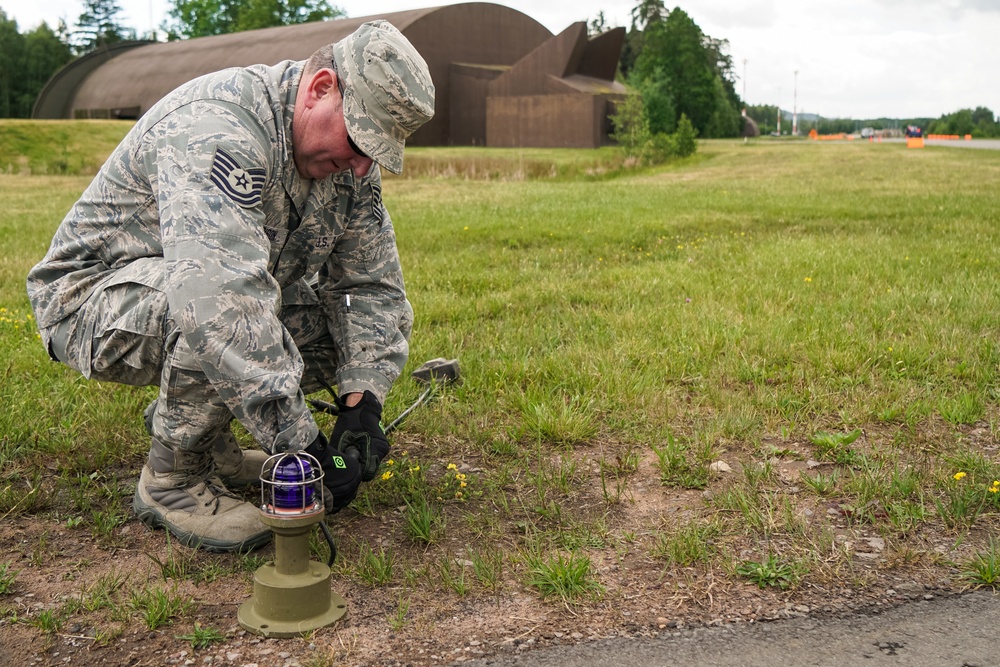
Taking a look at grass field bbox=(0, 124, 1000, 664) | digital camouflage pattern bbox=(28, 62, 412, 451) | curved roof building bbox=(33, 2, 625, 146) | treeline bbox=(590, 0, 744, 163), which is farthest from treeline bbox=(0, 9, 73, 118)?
digital camouflage pattern bbox=(28, 62, 412, 451)

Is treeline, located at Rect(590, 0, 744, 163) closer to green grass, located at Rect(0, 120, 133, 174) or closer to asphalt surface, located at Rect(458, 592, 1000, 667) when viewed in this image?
green grass, located at Rect(0, 120, 133, 174)

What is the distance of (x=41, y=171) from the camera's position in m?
23.3

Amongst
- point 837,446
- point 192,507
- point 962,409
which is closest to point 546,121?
point 962,409

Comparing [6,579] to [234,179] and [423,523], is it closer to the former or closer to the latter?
[423,523]

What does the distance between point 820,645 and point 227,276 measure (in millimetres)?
1879

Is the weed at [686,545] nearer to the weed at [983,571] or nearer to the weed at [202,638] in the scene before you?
the weed at [983,571]

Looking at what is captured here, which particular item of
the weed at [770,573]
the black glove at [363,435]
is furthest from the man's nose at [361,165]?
the weed at [770,573]

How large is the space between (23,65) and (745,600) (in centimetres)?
7523

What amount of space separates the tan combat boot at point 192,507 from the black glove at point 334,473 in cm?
46

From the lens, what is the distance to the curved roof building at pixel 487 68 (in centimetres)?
3453

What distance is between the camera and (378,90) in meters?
2.76

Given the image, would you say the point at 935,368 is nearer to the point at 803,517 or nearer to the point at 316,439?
the point at 803,517

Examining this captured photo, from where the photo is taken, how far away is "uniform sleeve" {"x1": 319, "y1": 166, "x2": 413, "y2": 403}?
11.0ft

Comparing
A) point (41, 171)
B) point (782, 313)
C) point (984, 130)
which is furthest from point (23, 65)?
point (782, 313)
